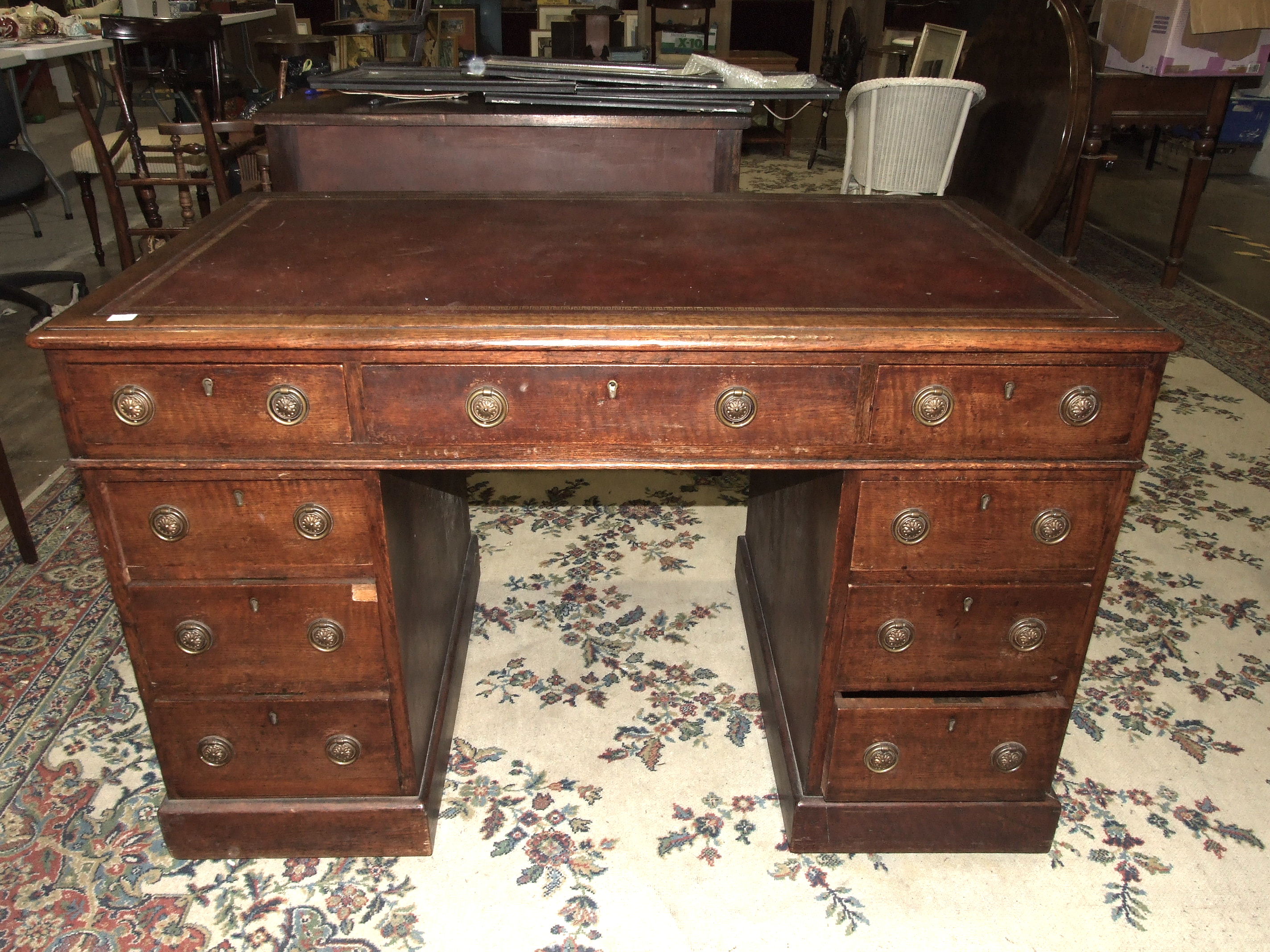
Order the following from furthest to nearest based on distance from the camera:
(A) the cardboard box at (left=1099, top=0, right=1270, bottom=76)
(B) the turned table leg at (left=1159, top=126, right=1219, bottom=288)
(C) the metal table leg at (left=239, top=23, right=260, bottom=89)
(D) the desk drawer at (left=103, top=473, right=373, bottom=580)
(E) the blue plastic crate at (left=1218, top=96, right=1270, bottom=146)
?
1. (C) the metal table leg at (left=239, top=23, right=260, bottom=89)
2. (E) the blue plastic crate at (left=1218, top=96, right=1270, bottom=146)
3. (B) the turned table leg at (left=1159, top=126, right=1219, bottom=288)
4. (A) the cardboard box at (left=1099, top=0, right=1270, bottom=76)
5. (D) the desk drawer at (left=103, top=473, right=373, bottom=580)

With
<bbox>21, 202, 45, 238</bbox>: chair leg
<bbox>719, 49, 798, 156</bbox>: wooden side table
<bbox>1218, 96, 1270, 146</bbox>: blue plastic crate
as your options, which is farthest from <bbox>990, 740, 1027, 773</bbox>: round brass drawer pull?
<bbox>1218, 96, 1270, 146</bbox>: blue plastic crate

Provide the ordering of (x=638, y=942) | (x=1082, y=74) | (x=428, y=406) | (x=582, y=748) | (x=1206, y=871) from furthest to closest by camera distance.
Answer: (x=1082, y=74) < (x=582, y=748) < (x=1206, y=871) < (x=638, y=942) < (x=428, y=406)

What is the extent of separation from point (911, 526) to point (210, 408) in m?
0.99

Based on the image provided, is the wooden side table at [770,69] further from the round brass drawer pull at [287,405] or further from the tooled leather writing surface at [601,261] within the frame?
the round brass drawer pull at [287,405]

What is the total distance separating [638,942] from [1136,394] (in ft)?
3.64

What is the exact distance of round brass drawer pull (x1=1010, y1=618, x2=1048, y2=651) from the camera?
57.4 inches

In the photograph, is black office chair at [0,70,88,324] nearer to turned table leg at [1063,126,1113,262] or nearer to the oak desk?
the oak desk

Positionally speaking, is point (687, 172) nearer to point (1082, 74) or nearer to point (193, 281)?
Answer: point (193, 281)

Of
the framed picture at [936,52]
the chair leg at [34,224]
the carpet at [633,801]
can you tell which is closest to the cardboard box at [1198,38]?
the framed picture at [936,52]

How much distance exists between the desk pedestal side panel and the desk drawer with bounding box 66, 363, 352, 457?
0.18ft

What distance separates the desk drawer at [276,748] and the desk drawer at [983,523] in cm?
82

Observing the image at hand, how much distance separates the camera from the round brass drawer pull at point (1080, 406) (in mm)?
1262

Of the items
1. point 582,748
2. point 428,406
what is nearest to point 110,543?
point 428,406

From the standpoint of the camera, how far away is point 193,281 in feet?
4.39
